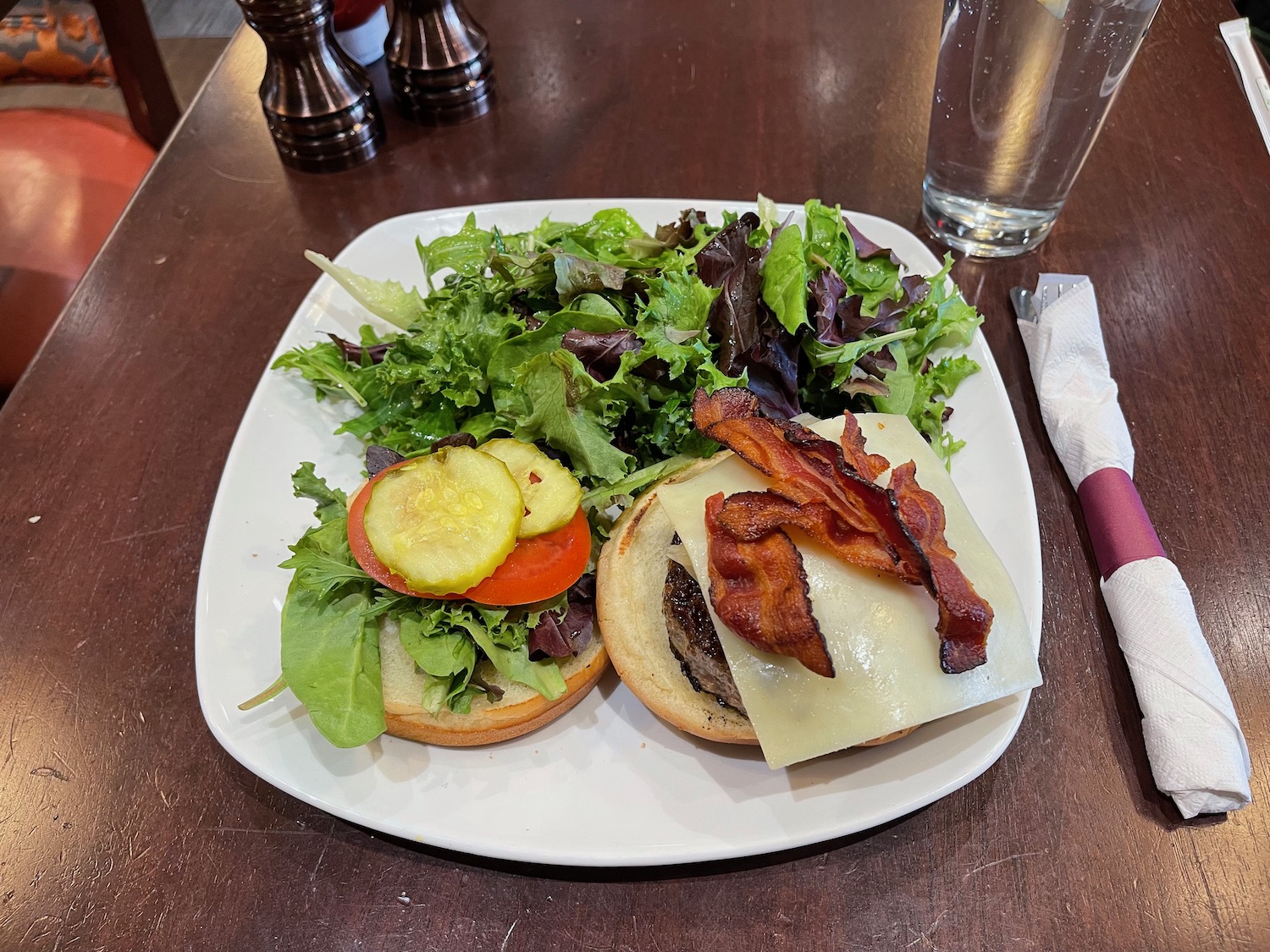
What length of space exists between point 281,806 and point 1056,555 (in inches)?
63.7

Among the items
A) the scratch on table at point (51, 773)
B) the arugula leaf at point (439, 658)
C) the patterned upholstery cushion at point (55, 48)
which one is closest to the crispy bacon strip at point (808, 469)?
the arugula leaf at point (439, 658)

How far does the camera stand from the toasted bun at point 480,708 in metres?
1.43

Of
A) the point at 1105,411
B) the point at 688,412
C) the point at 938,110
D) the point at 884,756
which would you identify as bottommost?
the point at 884,756

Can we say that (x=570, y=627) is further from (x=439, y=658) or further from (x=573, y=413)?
(x=573, y=413)

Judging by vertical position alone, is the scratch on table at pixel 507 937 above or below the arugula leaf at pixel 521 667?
below

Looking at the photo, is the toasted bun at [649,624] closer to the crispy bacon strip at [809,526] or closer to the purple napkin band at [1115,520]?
the crispy bacon strip at [809,526]

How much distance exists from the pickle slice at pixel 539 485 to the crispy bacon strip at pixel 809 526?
32 cm

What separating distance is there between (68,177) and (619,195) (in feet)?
6.69

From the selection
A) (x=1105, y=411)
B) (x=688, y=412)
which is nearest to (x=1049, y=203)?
(x=1105, y=411)

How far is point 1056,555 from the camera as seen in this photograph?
68.4 inches

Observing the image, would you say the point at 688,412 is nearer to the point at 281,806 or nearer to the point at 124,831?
the point at 281,806

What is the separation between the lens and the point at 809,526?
1349mm

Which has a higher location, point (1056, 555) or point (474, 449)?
point (474, 449)

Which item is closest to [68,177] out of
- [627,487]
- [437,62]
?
[437,62]
